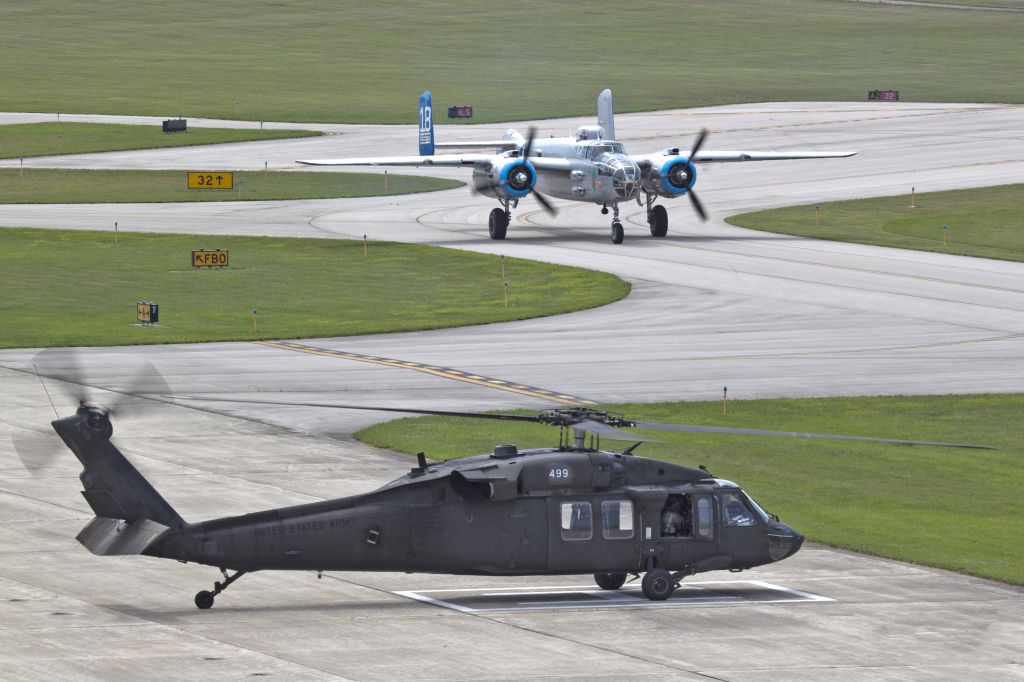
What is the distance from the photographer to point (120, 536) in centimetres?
A: 2439

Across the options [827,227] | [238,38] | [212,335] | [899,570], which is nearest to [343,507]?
[899,570]

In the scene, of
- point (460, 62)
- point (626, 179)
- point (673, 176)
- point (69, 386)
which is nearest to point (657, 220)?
point (673, 176)

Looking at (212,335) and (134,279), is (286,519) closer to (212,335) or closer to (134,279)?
(212,335)

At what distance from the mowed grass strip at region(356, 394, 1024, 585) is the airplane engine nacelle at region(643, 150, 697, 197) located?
28831 millimetres

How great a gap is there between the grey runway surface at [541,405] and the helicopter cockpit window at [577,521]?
121 centimetres

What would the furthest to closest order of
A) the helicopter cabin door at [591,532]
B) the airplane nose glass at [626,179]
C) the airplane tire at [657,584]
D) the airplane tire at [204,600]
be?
the airplane nose glass at [626,179] → the airplane tire at [657,584] → the helicopter cabin door at [591,532] → the airplane tire at [204,600]

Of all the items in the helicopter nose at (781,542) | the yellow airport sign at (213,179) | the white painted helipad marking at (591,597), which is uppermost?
the yellow airport sign at (213,179)

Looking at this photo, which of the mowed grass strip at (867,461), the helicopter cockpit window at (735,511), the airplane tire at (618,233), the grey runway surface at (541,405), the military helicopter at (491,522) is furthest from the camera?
the airplane tire at (618,233)

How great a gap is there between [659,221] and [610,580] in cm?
4988

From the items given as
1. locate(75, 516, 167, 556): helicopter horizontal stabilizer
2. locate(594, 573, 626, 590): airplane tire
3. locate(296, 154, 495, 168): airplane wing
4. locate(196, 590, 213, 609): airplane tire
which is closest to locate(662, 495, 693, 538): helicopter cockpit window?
locate(594, 573, 626, 590): airplane tire

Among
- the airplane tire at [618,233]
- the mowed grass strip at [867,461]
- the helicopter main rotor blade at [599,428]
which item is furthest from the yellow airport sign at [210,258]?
the helicopter main rotor blade at [599,428]

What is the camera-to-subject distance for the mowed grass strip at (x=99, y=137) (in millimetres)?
118650

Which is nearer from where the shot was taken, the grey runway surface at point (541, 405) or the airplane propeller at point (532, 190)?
the grey runway surface at point (541, 405)

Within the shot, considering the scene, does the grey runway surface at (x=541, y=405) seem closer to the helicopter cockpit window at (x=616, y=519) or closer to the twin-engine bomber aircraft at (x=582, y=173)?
the helicopter cockpit window at (x=616, y=519)
